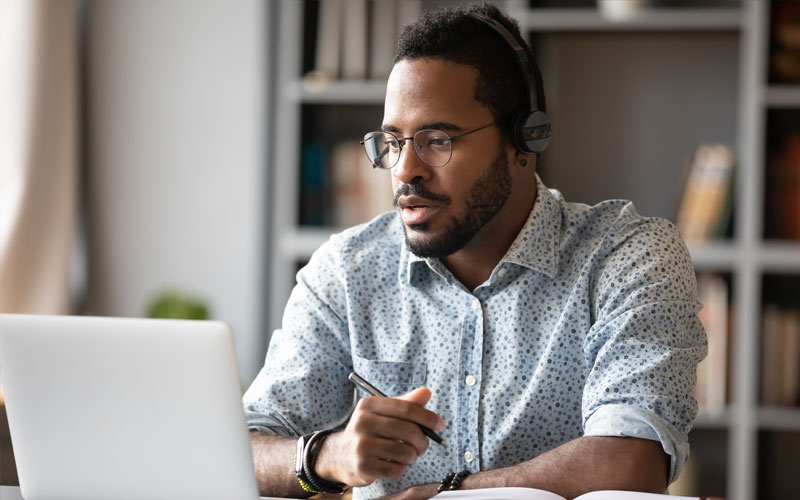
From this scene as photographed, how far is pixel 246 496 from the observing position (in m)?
0.96

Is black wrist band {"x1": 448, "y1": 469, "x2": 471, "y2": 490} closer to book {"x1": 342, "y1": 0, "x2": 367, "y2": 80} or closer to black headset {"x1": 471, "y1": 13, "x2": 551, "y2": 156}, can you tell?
black headset {"x1": 471, "y1": 13, "x2": 551, "y2": 156}

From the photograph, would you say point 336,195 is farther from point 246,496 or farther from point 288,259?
point 246,496

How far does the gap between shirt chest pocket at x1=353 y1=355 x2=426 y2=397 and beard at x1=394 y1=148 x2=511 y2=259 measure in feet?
0.58

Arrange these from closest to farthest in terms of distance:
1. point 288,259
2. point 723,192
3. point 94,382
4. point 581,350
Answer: point 94,382 < point 581,350 < point 723,192 < point 288,259

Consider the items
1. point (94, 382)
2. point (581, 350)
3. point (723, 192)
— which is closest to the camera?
point (94, 382)

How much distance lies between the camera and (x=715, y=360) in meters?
2.65

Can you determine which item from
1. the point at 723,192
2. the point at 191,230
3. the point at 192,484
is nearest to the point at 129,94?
the point at 191,230

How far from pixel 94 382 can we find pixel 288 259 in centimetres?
186

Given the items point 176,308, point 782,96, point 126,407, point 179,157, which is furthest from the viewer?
point 179,157

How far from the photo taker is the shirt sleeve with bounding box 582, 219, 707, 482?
48.0 inches

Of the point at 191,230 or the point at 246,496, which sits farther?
the point at 191,230

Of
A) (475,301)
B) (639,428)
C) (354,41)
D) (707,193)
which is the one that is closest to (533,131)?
(475,301)

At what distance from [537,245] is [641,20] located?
4.64ft

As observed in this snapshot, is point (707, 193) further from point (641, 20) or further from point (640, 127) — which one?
point (641, 20)
